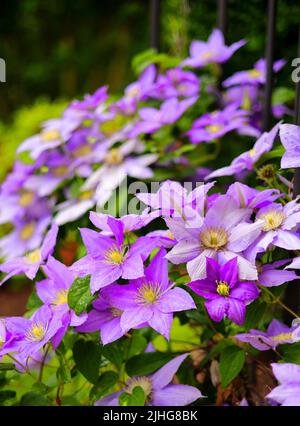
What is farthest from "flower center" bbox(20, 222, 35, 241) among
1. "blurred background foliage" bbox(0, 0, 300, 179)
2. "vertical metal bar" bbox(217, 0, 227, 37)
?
"blurred background foliage" bbox(0, 0, 300, 179)

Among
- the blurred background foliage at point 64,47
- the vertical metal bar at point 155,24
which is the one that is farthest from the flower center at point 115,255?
the blurred background foliage at point 64,47

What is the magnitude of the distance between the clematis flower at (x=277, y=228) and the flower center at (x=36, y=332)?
0.29 m

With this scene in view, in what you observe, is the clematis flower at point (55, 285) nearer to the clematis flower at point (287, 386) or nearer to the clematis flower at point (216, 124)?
the clematis flower at point (287, 386)

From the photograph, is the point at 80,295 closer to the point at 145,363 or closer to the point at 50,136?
the point at 145,363

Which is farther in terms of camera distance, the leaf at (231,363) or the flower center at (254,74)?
the flower center at (254,74)

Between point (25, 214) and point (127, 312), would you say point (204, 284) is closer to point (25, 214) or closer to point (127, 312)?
point (127, 312)

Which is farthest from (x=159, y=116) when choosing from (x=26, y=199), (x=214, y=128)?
(x=26, y=199)

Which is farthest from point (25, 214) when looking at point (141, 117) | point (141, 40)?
point (141, 40)

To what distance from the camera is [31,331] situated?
872 millimetres

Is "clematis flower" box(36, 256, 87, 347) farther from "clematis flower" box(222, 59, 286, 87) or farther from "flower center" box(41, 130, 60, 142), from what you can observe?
"clematis flower" box(222, 59, 286, 87)

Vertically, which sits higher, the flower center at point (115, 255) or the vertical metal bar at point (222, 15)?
the vertical metal bar at point (222, 15)

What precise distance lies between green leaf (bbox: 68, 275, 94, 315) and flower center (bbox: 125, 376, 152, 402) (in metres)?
0.17

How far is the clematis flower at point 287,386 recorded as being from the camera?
71 cm

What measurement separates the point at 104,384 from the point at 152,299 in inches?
7.1
